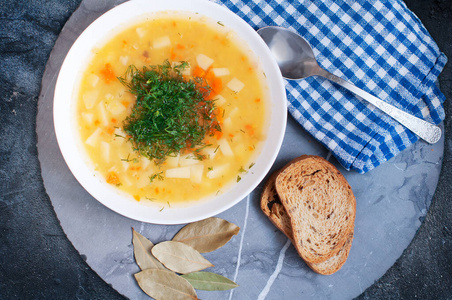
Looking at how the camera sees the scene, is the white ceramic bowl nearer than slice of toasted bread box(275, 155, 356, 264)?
Yes

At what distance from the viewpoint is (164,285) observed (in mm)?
2627

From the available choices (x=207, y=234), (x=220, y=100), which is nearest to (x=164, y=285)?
(x=207, y=234)

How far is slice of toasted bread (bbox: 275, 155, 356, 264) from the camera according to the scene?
2.60m

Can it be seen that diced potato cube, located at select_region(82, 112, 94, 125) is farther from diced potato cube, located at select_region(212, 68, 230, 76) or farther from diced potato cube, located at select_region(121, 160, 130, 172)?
diced potato cube, located at select_region(212, 68, 230, 76)

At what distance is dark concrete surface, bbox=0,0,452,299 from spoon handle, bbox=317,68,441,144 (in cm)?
36

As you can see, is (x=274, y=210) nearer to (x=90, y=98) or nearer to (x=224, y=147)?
(x=224, y=147)

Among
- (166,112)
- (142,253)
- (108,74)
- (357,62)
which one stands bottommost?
(142,253)

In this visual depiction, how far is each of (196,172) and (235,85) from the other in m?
0.64

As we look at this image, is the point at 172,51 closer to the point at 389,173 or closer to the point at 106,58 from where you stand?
the point at 106,58

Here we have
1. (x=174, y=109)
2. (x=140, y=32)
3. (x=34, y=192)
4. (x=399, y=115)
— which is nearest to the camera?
(x=174, y=109)

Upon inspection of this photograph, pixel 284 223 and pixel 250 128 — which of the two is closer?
pixel 250 128

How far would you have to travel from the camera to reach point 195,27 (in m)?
2.50

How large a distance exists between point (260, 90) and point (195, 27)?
0.62m

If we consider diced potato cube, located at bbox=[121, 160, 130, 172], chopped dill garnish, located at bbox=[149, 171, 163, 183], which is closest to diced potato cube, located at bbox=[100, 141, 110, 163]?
diced potato cube, located at bbox=[121, 160, 130, 172]
